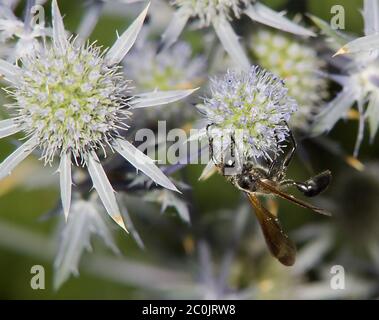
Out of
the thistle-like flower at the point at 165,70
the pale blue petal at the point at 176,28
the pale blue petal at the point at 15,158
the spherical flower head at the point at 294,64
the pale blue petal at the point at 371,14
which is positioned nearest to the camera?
the pale blue petal at the point at 15,158

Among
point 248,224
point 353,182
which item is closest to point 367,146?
point 353,182

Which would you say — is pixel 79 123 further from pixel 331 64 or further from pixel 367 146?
pixel 367 146

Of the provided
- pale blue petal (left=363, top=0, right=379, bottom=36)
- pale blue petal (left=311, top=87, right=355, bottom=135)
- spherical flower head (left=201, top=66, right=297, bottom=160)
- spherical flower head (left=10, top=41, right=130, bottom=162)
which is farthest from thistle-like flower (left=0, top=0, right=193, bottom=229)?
pale blue petal (left=363, top=0, right=379, bottom=36)

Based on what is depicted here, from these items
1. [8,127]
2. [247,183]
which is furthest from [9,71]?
[247,183]

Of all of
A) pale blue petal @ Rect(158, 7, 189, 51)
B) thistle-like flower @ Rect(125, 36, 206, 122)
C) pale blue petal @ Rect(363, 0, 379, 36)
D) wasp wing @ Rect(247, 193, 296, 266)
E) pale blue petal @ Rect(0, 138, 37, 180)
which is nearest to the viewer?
pale blue petal @ Rect(0, 138, 37, 180)

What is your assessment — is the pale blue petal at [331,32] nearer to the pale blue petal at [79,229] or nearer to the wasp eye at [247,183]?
the wasp eye at [247,183]

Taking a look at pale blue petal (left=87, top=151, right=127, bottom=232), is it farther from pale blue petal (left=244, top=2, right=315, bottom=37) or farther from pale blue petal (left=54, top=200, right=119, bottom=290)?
pale blue petal (left=244, top=2, right=315, bottom=37)

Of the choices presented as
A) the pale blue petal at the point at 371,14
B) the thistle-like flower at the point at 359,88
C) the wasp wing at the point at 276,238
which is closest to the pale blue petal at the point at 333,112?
the thistle-like flower at the point at 359,88
